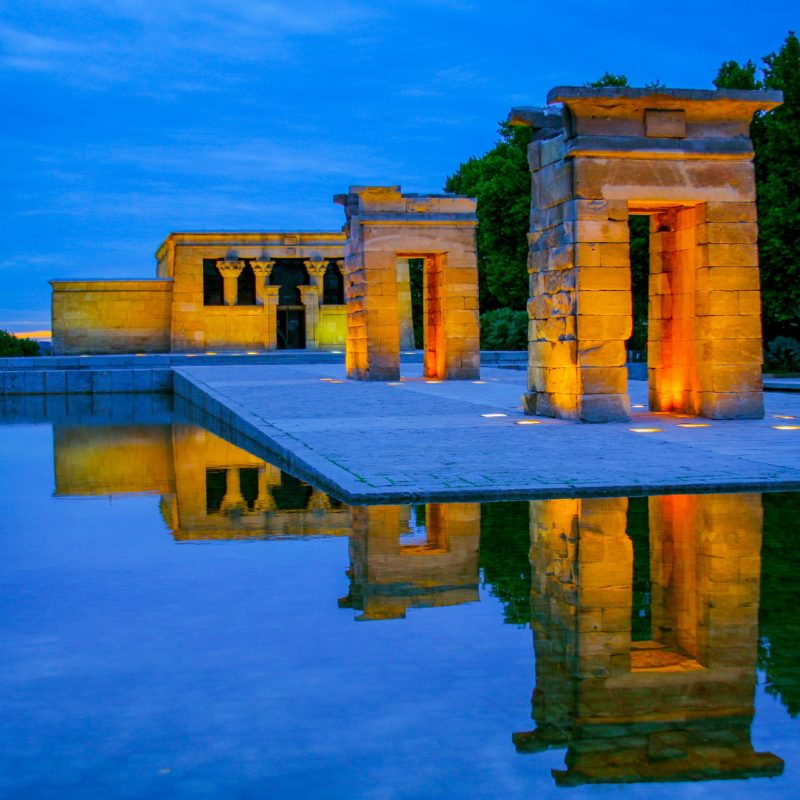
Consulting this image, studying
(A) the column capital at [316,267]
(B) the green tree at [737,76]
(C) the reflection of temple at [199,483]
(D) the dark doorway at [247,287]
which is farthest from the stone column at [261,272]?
(C) the reflection of temple at [199,483]

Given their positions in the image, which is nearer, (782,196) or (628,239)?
(628,239)

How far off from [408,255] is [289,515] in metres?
18.0

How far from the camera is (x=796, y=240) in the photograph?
2905cm

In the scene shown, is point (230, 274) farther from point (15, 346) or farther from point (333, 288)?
point (15, 346)

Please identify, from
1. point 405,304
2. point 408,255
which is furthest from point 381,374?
point 405,304

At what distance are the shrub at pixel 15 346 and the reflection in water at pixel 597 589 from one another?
1231 inches

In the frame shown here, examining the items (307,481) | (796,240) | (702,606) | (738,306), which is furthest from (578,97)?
(796,240)

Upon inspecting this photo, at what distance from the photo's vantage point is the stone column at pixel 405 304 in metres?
44.1

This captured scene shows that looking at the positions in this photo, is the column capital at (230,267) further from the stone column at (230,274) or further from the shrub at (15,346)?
the shrub at (15,346)

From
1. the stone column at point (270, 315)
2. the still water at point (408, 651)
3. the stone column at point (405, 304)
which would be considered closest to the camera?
the still water at point (408, 651)

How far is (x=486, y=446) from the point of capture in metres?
11.4

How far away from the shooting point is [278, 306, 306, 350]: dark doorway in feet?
154

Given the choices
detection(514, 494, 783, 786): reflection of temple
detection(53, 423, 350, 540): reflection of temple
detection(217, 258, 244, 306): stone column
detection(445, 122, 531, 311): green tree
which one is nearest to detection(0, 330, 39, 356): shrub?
detection(217, 258, 244, 306): stone column

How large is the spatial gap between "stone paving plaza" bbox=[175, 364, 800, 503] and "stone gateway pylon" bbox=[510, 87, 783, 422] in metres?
0.59
